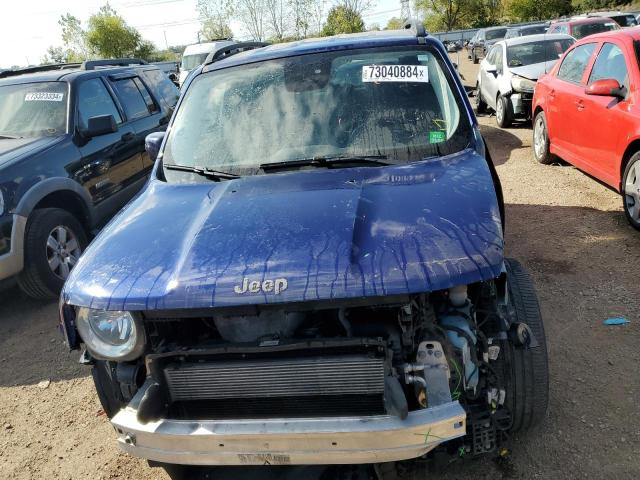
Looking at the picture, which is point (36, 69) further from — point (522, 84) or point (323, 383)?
point (522, 84)

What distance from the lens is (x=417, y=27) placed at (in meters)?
3.69

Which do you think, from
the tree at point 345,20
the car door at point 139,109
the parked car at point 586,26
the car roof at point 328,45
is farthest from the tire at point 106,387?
the tree at point 345,20

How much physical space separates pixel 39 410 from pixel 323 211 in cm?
250

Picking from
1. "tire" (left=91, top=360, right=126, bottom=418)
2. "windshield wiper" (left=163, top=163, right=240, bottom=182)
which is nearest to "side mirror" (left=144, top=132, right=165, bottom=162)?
"windshield wiper" (left=163, top=163, right=240, bottom=182)

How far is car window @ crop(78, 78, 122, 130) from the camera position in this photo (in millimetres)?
5625

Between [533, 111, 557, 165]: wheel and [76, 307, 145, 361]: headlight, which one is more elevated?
[76, 307, 145, 361]: headlight

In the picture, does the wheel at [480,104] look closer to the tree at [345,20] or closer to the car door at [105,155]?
the car door at [105,155]

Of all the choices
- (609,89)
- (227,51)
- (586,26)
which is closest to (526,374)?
(227,51)

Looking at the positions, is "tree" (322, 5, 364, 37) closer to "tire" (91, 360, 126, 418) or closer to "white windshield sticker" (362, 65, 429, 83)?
"white windshield sticker" (362, 65, 429, 83)

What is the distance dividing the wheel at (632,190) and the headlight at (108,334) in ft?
14.8

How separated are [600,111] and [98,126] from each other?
16.4ft

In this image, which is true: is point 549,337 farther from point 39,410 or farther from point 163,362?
point 39,410

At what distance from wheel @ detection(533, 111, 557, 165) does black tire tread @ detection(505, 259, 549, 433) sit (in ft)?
16.7

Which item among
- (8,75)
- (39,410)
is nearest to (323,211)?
(39,410)
